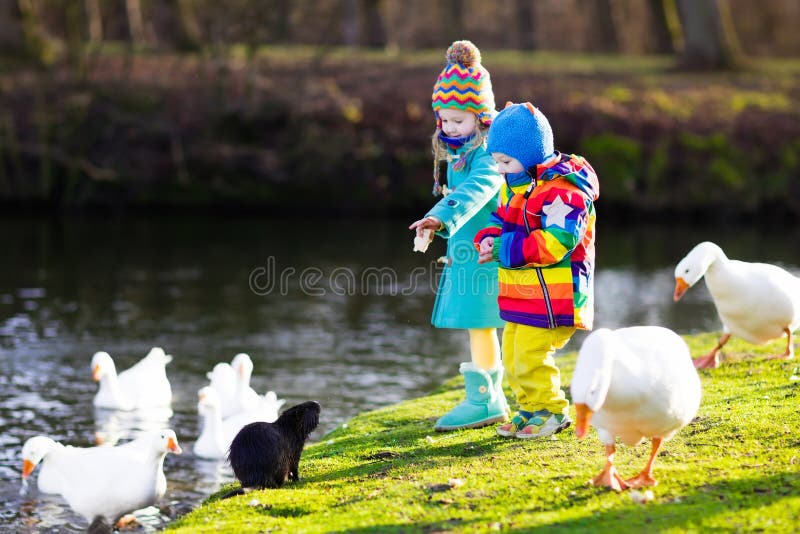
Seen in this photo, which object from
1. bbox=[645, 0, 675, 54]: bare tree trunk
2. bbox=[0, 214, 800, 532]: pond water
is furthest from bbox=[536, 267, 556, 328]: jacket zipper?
bbox=[645, 0, 675, 54]: bare tree trunk

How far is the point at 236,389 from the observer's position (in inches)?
400

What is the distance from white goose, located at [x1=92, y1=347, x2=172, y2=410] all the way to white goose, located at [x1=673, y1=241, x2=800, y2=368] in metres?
5.33

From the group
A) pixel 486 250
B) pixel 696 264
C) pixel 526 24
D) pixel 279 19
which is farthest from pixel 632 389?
pixel 526 24

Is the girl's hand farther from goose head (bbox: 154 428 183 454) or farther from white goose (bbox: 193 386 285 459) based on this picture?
white goose (bbox: 193 386 285 459)

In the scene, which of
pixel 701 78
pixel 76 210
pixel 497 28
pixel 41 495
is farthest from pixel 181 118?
pixel 497 28

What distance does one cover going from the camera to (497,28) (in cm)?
4778

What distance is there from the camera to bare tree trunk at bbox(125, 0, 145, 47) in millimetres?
30078

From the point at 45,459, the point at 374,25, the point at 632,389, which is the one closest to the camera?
the point at 632,389

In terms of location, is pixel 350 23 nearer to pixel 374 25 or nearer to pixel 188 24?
pixel 374 25

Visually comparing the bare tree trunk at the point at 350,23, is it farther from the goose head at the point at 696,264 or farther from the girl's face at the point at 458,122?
the girl's face at the point at 458,122

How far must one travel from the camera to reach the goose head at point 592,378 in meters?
5.22

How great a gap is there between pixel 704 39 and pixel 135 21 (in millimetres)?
17258

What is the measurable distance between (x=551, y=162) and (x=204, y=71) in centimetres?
2169

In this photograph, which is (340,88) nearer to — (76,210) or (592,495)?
(76,210)
